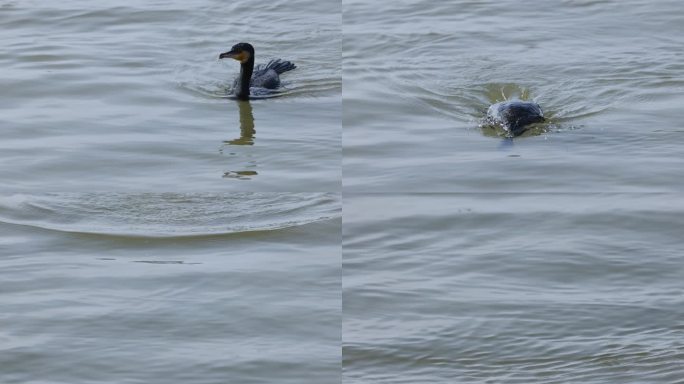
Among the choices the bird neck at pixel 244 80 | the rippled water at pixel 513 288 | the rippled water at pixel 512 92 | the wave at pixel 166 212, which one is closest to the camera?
the rippled water at pixel 513 288

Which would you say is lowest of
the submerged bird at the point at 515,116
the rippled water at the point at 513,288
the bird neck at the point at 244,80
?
the rippled water at the point at 513,288

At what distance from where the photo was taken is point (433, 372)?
20.7 feet

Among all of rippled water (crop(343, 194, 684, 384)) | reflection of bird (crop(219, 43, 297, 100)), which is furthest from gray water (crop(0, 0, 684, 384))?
reflection of bird (crop(219, 43, 297, 100))

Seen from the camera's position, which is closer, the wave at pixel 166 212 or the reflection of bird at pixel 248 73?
the wave at pixel 166 212

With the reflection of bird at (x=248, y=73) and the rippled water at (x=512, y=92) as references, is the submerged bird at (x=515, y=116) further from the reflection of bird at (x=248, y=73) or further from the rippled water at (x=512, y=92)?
the reflection of bird at (x=248, y=73)

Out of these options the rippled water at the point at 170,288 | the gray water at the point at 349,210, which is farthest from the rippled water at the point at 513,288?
the rippled water at the point at 170,288

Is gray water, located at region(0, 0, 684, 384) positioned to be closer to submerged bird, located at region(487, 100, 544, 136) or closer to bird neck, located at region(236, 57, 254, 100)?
submerged bird, located at region(487, 100, 544, 136)

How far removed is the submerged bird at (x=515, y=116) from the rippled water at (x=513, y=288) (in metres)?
1.36

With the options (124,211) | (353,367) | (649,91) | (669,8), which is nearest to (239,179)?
(124,211)

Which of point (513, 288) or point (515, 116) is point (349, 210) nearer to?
point (513, 288)

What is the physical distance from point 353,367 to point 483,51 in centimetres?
665

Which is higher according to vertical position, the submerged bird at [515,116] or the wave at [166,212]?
the submerged bird at [515,116]

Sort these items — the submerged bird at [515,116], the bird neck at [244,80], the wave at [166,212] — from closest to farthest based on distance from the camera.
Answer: the wave at [166,212] < the submerged bird at [515,116] < the bird neck at [244,80]

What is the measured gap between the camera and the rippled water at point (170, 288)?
6.24m
